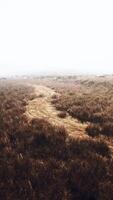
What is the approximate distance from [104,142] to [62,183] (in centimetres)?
276

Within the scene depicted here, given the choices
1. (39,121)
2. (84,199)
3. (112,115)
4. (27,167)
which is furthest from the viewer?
(112,115)

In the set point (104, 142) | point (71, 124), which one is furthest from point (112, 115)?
point (104, 142)

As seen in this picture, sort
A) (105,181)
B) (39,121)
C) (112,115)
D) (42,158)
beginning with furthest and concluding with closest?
(112,115)
(39,121)
(42,158)
(105,181)

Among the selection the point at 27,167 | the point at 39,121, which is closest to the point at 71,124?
the point at 39,121

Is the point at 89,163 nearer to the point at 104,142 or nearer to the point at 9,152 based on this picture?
the point at 104,142

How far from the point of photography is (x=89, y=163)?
616cm

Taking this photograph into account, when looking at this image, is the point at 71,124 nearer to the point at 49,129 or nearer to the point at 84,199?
the point at 49,129

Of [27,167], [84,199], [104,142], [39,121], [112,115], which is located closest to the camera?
[84,199]

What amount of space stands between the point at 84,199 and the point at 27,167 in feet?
5.54

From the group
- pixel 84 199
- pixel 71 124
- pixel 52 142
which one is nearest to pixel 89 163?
pixel 84 199

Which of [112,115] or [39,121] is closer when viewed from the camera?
[39,121]

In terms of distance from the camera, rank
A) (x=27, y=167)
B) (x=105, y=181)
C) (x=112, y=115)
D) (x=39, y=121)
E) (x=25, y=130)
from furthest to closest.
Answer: (x=112, y=115) → (x=39, y=121) → (x=25, y=130) → (x=27, y=167) → (x=105, y=181)

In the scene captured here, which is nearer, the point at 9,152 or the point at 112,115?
the point at 9,152

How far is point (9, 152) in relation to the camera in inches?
275
